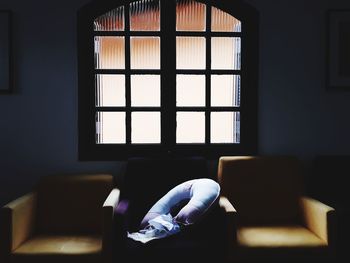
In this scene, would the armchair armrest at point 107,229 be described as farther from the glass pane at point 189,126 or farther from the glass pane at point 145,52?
the glass pane at point 145,52

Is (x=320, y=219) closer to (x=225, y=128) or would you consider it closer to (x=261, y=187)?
(x=261, y=187)

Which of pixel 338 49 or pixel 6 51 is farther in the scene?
pixel 338 49

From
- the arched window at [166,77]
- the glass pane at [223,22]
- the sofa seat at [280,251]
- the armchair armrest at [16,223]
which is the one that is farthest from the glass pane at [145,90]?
the sofa seat at [280,251]

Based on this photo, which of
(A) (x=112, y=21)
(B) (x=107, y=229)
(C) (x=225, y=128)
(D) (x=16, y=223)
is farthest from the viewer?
(C) (x=225, y=128)

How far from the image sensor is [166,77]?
4070mm

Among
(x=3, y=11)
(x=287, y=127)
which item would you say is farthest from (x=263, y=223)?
(x=3, y=11)

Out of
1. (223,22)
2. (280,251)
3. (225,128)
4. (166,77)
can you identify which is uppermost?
(223,22)

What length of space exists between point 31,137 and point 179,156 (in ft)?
4.40

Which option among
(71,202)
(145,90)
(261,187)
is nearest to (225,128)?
(261,187)

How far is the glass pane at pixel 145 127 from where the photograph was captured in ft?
13.5

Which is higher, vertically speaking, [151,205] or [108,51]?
[108,51]

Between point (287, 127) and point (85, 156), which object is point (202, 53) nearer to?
point (287, 127)

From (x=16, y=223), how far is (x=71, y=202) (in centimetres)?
58

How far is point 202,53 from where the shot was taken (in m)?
4.11
